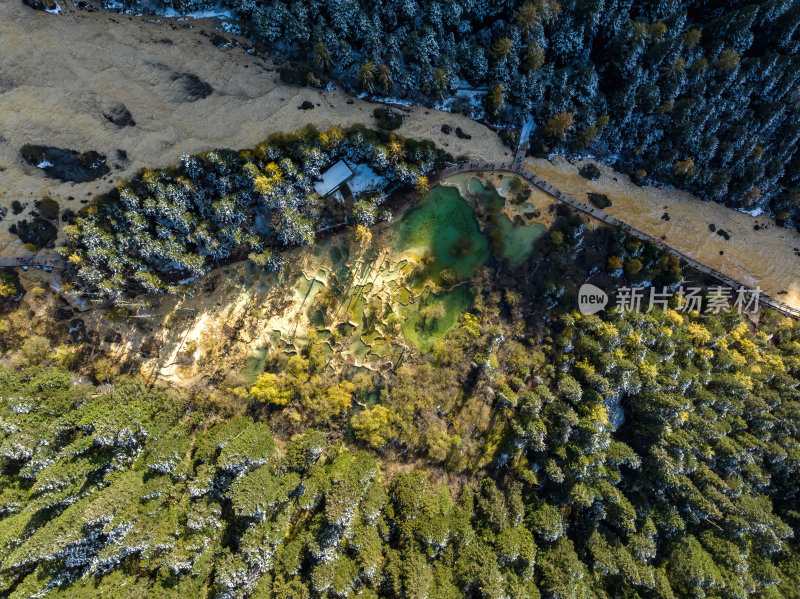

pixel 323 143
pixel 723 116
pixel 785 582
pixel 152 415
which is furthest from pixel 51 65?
pixel 785 582

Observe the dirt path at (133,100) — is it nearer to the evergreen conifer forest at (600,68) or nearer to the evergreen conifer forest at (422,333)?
the evergreen conifer forest at (422,333)

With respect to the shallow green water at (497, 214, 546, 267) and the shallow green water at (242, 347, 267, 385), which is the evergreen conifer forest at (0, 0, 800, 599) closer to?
the shallow green water at (497, 214, 546, 267)

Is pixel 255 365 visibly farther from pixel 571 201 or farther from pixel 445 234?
pixel 571 201

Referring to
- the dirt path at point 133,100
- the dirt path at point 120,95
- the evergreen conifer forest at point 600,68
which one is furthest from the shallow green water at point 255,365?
the evergreen conifer forest at point 600,68

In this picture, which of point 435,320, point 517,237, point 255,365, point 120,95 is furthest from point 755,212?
point 120,95

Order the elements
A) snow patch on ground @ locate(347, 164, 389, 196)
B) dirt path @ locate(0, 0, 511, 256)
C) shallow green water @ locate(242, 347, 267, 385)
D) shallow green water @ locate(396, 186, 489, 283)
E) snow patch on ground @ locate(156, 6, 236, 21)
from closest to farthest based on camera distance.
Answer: dirt path @ locate(0, 0, 511, 256) < shallow green water @ locate(242, 347, 267, 385) < snow patch on ground @ locate(156, 6, 236, 21) < snow patch on ground @ locate(347, 164, 389, 196) < shallow green water @ locate(396, 186, 489, 283)

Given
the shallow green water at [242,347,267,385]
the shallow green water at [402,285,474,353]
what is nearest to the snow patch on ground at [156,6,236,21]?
the shallow green water at [242,347,267,385]
